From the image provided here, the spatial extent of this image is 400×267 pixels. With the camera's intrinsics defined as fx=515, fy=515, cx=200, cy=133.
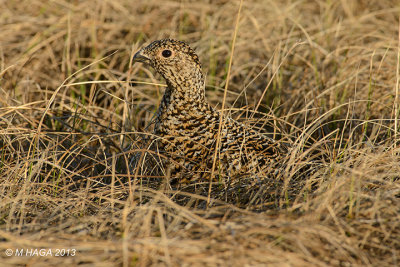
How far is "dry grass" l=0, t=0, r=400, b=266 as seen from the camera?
262 centimetres

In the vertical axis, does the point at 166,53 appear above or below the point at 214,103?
above

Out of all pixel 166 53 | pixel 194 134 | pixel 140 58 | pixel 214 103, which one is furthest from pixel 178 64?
pixel 214 103

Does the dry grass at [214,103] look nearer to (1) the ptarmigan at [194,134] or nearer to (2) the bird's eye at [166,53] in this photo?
(1) the ptarmigan at [194,134]

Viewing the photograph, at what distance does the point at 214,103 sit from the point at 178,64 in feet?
5.26

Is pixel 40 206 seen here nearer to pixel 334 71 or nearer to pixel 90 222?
pixel 90 222

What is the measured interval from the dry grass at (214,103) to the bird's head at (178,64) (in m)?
0.36

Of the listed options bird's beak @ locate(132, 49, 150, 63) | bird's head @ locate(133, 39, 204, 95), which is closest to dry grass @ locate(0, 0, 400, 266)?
bird's beak @ locate(132, 49, 150, 63)

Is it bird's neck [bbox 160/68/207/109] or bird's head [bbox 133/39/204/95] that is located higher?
bird's head [bbox 133/39/204/95]

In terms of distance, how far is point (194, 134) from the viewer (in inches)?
143

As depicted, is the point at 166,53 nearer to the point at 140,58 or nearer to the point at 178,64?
the point at 178,64

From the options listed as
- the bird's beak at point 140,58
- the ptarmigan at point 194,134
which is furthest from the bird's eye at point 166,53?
the bird's beak at point 140,58

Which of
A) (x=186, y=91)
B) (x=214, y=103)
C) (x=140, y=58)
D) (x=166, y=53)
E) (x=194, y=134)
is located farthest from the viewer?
(x=214, y=103)

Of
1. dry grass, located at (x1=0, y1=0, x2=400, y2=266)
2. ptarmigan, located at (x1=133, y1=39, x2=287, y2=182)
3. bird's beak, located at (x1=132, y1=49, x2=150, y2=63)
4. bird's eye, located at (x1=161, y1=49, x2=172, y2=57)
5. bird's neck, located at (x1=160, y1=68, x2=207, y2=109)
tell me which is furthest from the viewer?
bird's beak, located at (x1=132, y1=49, x2=150, y2=63)

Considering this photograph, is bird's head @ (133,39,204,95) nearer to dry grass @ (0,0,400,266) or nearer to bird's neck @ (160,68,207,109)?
bird's neck @ (160,68,207,109)
